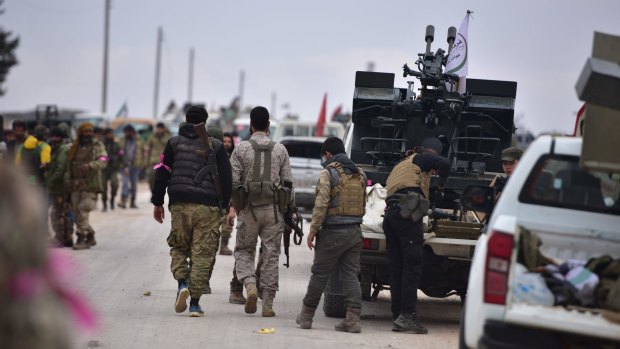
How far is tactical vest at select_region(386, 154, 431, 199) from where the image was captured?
11.3 metres

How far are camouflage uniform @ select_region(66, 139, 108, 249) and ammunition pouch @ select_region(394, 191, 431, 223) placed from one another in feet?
26.5

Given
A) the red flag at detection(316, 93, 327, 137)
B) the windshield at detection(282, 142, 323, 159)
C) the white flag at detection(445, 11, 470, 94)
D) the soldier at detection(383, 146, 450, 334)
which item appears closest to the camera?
the soldier at detection(383, 146, 450, 334)

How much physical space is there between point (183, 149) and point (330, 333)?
2204mm

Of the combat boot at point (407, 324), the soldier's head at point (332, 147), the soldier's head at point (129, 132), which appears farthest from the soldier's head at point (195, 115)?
the soldier's head at point (129, 132)

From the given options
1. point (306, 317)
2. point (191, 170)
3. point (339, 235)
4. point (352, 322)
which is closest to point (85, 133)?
point (191, 170)

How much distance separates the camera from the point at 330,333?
36.5ft

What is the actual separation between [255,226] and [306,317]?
1155 mm

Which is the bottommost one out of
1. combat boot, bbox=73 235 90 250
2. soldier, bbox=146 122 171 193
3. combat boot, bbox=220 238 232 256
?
combat boot, bbox=73 235 90 250

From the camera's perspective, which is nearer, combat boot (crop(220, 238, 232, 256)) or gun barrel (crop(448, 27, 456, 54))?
gun barrel (crop(448, 27, 456, 54))

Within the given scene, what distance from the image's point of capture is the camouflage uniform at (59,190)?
18.4 meters

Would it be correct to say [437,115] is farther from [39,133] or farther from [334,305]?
[39,133]

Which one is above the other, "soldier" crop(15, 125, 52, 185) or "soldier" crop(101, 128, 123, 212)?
"soldier" crop(15, 125, 52, 185)

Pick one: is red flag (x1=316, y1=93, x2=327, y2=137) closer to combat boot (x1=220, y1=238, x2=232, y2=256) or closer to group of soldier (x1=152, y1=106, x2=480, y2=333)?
A: combat boot (x1=220, y1=238, x2=232, y2=256)

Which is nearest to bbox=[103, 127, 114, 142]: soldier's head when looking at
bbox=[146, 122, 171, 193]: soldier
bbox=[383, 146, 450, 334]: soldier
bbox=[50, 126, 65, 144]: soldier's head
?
bbox=[146, 122, 171, 193]: soldier
